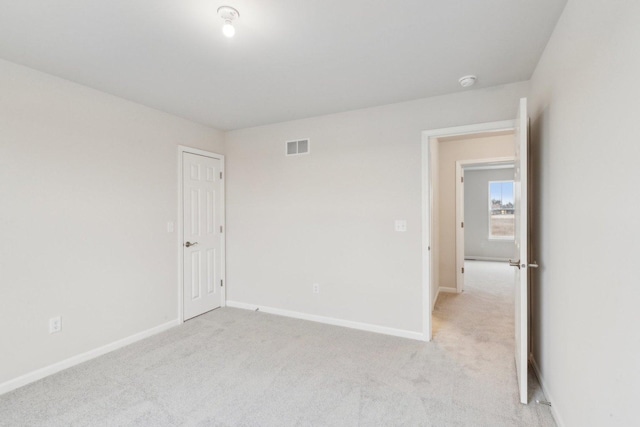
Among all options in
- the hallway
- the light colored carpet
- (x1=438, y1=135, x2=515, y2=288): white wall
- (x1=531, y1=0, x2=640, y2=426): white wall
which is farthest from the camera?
(x1=438, y1=135, x2=515, y2=288): white wall

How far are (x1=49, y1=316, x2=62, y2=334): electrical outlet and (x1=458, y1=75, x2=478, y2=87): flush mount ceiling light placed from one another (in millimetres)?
3979

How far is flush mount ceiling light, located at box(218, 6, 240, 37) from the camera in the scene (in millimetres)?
1676

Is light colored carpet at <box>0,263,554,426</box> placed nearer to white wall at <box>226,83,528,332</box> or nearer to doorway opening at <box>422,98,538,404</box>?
doorway opening at <box>422,98,538,404</box>

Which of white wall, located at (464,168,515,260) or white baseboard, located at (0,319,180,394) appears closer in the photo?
white baseboard, located at (0,319,180,394)

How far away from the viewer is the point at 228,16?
5.65 ft

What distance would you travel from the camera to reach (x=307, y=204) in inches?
146

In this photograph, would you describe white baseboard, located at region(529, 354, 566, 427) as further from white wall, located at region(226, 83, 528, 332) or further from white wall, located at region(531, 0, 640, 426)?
white wall, located at region(226, 83, 528, 332)

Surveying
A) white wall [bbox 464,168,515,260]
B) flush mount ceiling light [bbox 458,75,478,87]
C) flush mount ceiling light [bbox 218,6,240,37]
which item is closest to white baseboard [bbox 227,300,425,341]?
flush mount ceiling light [bbox 458,75,478,87]

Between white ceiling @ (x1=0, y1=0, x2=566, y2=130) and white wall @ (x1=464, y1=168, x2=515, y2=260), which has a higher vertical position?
white ceiling @ (x1=0, y1=0, x2=566, y2=130)

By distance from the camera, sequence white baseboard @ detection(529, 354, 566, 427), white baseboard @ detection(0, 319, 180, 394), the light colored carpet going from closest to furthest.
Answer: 1. white baseboard @ detection(529, 354, 566, 427)
2. the light colored carpet
3. white baseboard @ detection(0, 319, 180, 394)

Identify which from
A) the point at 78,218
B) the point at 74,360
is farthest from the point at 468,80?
the point at 74,360

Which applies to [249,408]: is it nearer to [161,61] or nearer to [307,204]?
[307,204]

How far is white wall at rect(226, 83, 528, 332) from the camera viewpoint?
10.2ft

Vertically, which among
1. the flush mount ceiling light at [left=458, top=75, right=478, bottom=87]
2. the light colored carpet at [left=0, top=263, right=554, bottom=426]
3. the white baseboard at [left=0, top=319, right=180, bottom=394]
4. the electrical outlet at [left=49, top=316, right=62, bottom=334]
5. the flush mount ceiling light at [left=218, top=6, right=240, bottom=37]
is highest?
the flush mount ceiling light at [left=458, top=75, right=478, bottom=87]
